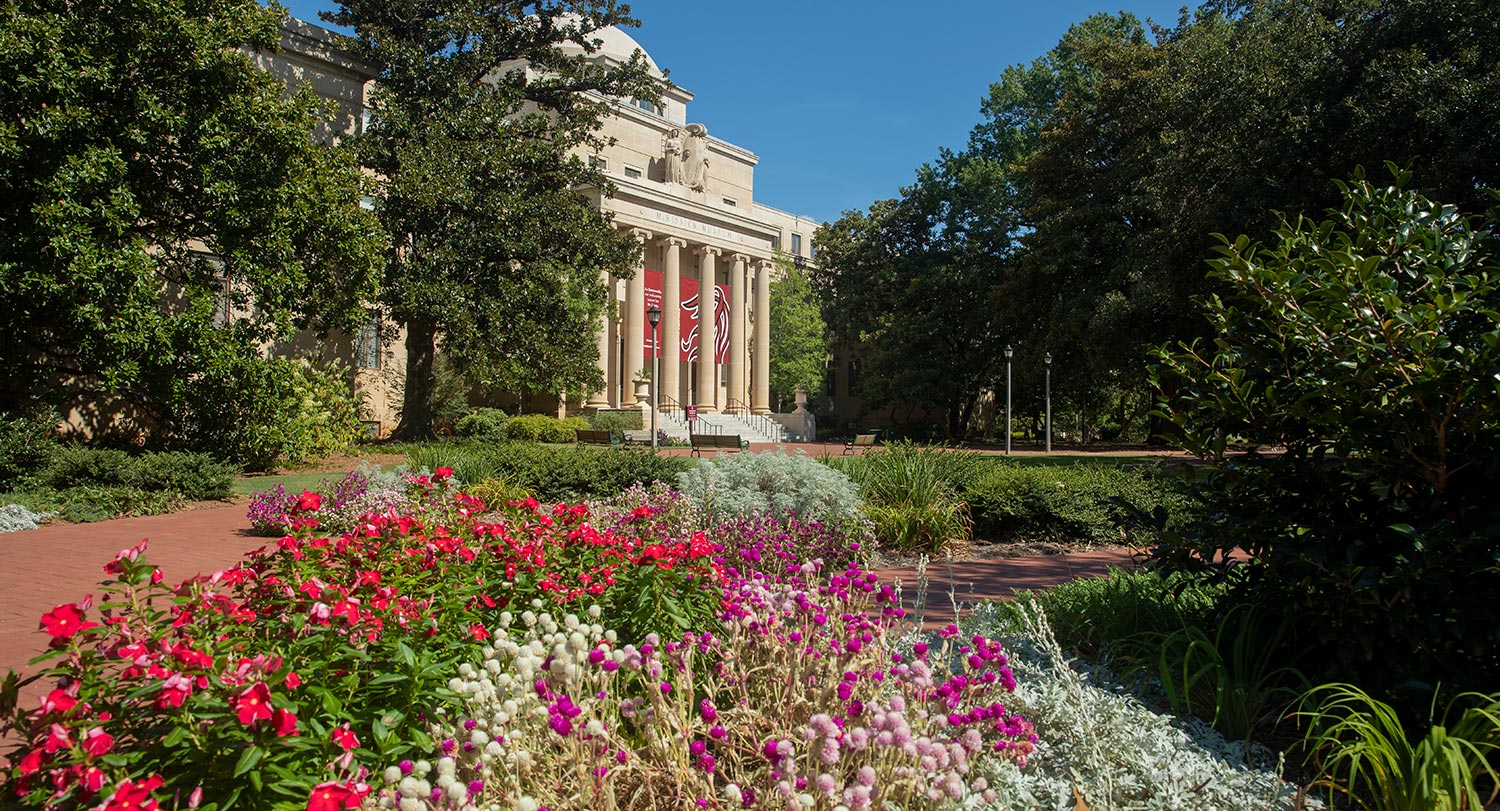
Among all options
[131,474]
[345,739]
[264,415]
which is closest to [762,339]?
[264,415]

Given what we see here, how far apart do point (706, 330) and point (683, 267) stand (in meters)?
4.32

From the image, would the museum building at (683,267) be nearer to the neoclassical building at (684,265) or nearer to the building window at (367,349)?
the neoclassical building at (684,265)

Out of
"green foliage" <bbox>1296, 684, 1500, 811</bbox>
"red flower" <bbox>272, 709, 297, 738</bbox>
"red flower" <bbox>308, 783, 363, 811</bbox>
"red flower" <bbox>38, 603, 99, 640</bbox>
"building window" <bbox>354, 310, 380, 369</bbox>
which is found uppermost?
"building window" <bbox>354, 310, 380, 369</bbox>

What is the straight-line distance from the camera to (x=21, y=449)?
40.6 ft

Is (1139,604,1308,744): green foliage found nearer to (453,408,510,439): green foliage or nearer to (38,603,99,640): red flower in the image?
(38,603,99,640): red flower

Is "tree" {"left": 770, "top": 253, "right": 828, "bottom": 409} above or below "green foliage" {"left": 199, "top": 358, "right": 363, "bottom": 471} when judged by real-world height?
above

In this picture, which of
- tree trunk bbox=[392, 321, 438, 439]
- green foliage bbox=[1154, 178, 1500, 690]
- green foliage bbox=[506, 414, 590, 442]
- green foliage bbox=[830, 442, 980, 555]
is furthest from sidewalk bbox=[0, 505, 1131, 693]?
green foliage bbox=[506, 414, 590, 442]

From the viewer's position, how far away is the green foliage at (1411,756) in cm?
254

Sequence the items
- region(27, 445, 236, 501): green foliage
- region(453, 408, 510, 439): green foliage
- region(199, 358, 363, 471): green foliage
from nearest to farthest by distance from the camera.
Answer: region(27, 445, 236, 501): green foliage, region(199, 358, 363, 471): green foliage, region(453, 408, 510, 439): green foliage

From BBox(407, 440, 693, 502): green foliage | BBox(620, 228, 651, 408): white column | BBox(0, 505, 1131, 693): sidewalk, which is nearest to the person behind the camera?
BBox(0, 505, 1131, 693): sidewalk

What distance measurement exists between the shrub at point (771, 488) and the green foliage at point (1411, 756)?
5.13 m

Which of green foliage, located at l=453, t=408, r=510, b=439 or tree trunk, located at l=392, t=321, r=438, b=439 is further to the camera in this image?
green foliage, located at l=453, t=408, r=510, b=439

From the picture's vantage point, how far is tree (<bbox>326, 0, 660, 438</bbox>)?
68.2 feet

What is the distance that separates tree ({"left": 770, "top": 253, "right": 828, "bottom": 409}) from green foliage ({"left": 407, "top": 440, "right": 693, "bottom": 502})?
38.9 meters
